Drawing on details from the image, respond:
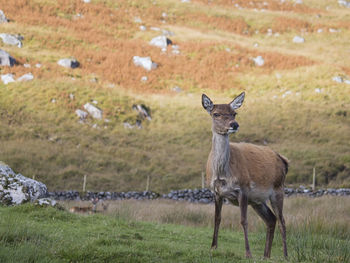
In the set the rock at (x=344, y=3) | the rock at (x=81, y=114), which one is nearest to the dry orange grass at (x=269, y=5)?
the rock at (x=344, y=3)

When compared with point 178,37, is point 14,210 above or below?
below

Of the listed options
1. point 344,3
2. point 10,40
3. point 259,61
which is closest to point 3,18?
point 10,40

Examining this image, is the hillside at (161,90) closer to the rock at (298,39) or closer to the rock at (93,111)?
the rock at (93,111)

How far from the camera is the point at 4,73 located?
132ft

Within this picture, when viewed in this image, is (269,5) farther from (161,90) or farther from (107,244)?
(107,244)

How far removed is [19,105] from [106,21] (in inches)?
1046

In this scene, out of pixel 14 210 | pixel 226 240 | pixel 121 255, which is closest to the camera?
pixel 121 255

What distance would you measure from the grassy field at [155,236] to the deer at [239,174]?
87 centimetres

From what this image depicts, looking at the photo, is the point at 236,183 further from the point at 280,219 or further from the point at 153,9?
the point at 153,9

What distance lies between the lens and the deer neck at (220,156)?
855 centimetres

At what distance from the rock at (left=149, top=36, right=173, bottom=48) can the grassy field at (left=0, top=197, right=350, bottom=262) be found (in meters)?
38.9

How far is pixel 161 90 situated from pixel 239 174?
3714 cm

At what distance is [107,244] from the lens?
8023 mm

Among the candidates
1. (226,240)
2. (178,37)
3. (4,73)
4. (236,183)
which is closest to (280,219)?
(236,183)
